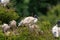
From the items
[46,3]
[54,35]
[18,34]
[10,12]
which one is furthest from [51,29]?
[46,3]

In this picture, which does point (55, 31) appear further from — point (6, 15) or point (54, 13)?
point (54, 13)

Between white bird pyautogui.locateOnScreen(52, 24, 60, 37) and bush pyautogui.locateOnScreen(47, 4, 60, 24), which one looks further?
bush pyautogui.locateOnScreen(47, 4, 60, 24)

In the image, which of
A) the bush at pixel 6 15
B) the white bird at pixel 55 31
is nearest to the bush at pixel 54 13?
the white bird at pixel 55 31

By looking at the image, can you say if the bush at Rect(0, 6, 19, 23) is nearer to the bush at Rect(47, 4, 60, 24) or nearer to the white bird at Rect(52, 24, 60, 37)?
the white bird at Rect(52, 24, 60, 37)

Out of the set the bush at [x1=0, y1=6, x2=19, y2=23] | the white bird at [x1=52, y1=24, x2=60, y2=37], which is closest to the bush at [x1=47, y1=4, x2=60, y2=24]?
the white bird at [x1=52, y1=24, x2=60, y2=37]

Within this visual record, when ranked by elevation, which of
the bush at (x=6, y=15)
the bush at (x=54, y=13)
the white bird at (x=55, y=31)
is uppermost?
the bush at (x=54, y=13)

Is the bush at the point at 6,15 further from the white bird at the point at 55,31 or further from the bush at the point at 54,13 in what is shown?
the bush at the point at 54,13

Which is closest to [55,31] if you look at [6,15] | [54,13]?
[6,15]

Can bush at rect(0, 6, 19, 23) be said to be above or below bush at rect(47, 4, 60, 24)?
below

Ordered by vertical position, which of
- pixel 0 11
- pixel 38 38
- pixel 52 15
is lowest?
pixel 38 38

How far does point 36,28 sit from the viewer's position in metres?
4.26

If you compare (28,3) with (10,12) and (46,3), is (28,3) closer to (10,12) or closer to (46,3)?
(46,3)

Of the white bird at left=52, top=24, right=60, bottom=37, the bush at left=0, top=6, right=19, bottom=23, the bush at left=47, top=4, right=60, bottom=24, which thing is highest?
the bush at left=47, top=4, right=60, bottom=24

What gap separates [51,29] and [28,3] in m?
6.19
